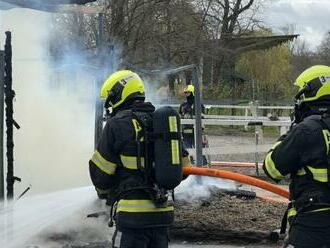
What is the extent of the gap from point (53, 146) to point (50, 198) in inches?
60.8

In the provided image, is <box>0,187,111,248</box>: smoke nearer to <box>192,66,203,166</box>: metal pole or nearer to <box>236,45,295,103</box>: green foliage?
<box>192,66,203,166</box>: metal pole

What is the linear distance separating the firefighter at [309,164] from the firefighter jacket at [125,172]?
2.68ft

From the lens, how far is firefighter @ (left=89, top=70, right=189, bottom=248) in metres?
3.84

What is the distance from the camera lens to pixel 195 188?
7594mm

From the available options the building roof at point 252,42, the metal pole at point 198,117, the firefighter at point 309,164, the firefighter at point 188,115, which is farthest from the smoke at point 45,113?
the building roof at point 252,42

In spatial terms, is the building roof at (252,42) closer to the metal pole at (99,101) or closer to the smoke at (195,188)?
the smoke at (195,188)

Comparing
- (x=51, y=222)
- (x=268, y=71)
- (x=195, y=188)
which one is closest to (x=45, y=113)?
(x=195, y=188)

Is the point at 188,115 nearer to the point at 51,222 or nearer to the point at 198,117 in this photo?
the point at 198,117

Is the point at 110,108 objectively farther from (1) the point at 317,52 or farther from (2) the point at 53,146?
(1) the point at 317,52

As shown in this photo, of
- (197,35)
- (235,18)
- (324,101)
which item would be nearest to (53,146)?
(324,101)

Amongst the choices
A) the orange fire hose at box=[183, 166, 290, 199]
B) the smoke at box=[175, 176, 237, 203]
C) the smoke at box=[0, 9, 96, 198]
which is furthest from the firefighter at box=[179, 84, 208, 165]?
the orange fire hose at box=[183, 166, 290, 199]

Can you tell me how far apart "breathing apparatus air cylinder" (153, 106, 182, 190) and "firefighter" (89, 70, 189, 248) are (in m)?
0.09

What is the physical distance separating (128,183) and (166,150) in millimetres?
326

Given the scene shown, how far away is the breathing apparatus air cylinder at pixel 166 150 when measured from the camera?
12.6 ft
